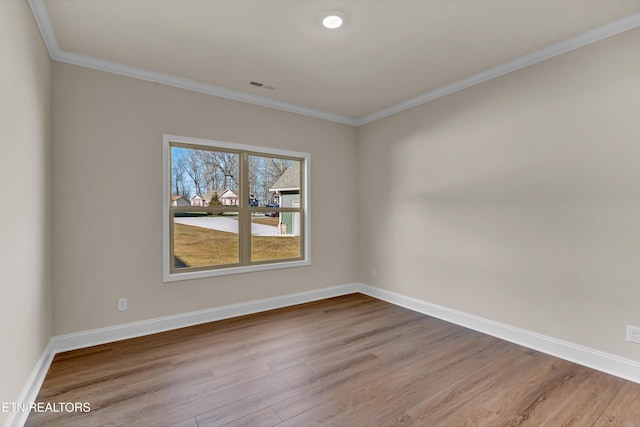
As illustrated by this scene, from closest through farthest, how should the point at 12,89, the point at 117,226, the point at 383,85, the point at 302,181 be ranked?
the point at 12,89 → the point at 117,226 → the point at 383,85 → the point at 302,181

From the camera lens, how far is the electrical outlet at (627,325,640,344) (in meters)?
2.24

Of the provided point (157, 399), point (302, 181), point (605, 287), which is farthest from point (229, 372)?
point (605, 287)

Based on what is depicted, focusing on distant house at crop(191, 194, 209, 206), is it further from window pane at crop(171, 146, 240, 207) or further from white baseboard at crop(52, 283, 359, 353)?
white baseboard at crop(52, 283, 359, 353)

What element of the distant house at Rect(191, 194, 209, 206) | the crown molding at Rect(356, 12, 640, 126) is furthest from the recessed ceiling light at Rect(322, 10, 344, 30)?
the distant house at Rect(191, 194, 209, 206)

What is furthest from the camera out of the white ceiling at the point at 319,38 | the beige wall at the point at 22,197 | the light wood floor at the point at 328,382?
the white ceiling at the point at 319,38

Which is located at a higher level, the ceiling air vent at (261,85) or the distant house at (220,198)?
the ceiling air vent at (261,85)

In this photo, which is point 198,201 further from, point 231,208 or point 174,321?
point 174,321

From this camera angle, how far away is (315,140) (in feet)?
14.3

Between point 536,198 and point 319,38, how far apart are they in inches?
96.9

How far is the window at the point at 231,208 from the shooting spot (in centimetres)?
336

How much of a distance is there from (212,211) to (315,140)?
5.94 ft

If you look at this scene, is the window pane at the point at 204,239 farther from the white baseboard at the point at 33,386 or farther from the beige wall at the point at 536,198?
the beige wall at the point at 536,198

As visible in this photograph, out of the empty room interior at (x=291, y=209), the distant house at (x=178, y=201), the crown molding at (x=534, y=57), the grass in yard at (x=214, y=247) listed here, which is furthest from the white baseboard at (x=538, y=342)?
the distant house at (x=178, y=201)

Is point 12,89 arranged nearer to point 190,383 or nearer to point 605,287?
point 190,383
